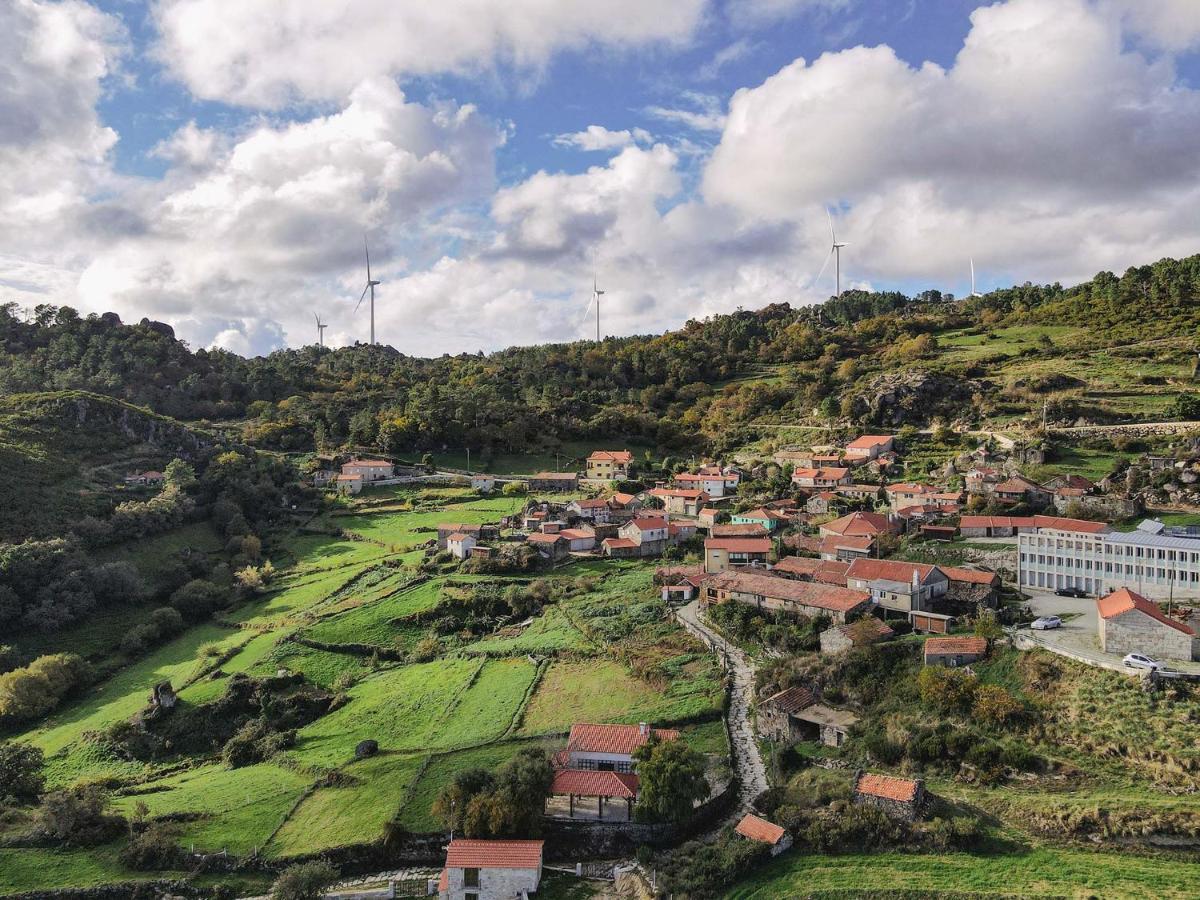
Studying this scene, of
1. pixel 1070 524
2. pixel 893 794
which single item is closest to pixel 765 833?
pixel 893 794

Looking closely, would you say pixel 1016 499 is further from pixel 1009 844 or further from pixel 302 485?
pixel 302 485

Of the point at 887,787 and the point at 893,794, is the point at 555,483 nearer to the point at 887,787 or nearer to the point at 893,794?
the point at 887,787

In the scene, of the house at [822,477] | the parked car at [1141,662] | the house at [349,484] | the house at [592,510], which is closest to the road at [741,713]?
the parked car at [1141,662]

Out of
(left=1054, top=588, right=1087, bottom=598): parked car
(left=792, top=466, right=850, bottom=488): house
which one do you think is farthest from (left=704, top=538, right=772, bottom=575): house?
(left=792, top=466, right=850, bottom=488): house

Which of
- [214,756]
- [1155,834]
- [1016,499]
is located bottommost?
Answer: [214,756]

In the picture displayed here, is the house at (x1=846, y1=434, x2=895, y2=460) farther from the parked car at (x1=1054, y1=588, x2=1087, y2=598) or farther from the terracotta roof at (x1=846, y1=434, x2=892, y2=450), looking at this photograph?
the parked car at (x1=1054, y1=588, x2=1087, y2=598)

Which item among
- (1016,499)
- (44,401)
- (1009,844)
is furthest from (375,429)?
(1009,844)
